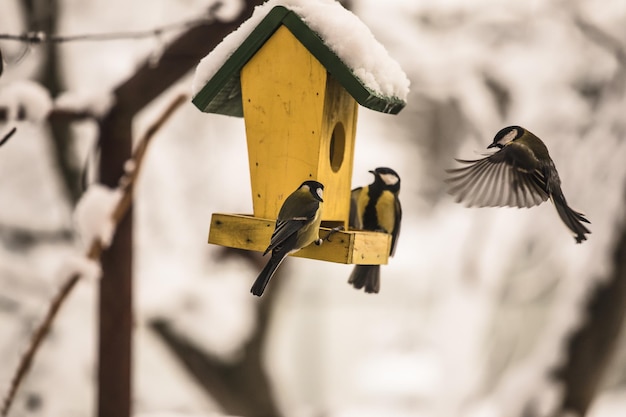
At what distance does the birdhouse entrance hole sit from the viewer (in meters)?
1.52

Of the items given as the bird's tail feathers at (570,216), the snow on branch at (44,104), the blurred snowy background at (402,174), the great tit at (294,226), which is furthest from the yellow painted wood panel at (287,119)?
the blurred snowy background at (402,174)

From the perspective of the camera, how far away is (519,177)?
4.50 ft

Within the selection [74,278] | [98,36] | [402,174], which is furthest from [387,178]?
[402,174]

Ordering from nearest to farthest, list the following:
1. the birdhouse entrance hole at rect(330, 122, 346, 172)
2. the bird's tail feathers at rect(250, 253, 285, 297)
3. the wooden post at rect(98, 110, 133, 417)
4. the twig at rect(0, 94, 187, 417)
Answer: the bird's tail feathers at rect(250, 253, 285, 297) → the birdhouse entrance hole at rect(330, 122, 346, 172) → the twig at rect(0, 94, 187, 417) → the wooden post at rect(98, 110, 133, 417)

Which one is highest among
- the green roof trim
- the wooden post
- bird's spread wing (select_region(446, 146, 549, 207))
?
the green roof trim

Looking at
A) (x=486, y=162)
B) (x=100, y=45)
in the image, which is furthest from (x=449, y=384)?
(x=486, y=162)

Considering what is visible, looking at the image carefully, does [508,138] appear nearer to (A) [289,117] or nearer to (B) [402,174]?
(A) [289,117]

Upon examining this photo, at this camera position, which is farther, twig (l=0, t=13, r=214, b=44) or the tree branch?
the tree branch

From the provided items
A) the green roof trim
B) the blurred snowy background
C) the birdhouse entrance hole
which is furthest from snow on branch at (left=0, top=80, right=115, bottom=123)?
the blurred snowy background

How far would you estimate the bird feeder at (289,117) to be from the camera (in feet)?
4.43

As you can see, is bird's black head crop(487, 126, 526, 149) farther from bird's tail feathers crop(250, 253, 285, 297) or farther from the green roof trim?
bird's tail feathers crop(250, 253, 285, 297)

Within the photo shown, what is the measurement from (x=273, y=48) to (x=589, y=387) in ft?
8.20

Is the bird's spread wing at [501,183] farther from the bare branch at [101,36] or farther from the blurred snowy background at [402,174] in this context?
the blurred snowy background at [402,174]

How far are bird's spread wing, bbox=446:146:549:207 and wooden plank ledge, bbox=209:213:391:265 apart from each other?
0.70 feet
